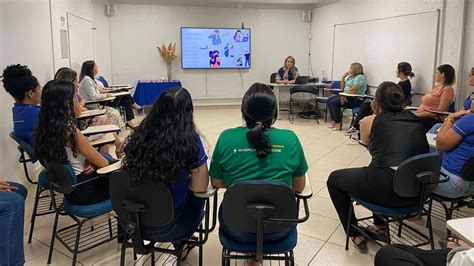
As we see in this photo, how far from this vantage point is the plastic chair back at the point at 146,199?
1779 mm

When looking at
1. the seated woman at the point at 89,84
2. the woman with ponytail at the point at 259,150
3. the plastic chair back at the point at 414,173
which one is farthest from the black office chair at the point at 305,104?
the woman with ponytail at the point at 259,150

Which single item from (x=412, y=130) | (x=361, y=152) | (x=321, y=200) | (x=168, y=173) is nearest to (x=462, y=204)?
(x=412, y=130)

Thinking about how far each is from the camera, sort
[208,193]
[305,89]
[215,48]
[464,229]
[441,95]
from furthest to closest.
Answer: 1. [215,48]
2. [305,89]
3. [441,95]
4. [208,193]
5. [464,229]

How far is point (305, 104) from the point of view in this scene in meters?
8.49

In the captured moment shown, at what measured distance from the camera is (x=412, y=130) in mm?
2377

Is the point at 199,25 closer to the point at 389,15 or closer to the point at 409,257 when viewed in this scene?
the point at 389,15

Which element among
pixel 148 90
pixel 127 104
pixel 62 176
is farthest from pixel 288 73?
pixel 62 176

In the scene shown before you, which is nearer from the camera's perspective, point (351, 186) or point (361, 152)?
point (351, 186)

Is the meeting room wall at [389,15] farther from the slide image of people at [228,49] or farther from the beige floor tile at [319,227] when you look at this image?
the beige floor tile at [319,227]

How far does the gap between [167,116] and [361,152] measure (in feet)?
13.2

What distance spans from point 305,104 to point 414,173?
6398 mm

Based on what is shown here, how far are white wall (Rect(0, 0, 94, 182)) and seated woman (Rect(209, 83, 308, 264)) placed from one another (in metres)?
2.58

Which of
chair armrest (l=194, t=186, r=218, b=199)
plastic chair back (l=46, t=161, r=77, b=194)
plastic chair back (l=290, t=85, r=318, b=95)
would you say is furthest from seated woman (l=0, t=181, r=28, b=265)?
plastic chair back (l=290, t=85, r=318, b=95)

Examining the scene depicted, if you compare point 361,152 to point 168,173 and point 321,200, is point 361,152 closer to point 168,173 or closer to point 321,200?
point 321,200
